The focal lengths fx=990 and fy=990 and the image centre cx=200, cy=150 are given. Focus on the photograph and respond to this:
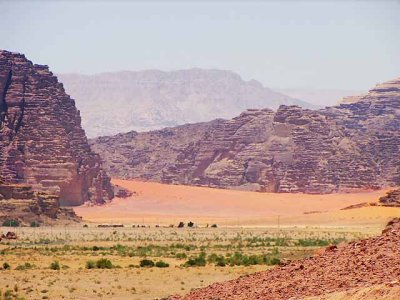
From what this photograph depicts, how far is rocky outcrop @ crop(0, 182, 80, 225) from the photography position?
8581 cm

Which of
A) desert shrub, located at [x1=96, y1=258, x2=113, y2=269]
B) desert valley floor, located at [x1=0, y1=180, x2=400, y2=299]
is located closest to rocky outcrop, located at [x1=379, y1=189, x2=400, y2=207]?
desert valley floor, located at [x1=0, y1=180, x2=400, y2=299]

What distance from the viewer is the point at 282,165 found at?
141 metres

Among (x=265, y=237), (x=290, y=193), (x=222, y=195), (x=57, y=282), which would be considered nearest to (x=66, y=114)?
(x=222, y=195)

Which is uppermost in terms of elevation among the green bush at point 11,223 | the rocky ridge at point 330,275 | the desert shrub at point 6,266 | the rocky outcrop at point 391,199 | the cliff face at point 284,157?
the cliff face at point 284,157

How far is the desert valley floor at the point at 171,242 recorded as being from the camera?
120 ft

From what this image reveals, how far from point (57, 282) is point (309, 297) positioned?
20371mm

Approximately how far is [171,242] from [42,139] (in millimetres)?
50484

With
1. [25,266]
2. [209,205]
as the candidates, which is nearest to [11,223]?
[25,266]

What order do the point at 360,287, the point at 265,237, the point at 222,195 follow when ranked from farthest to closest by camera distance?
the point at 222,195, the point at 265,237, the point at 360,287

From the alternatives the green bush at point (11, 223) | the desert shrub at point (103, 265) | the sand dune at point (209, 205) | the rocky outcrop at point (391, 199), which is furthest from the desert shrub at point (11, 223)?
the desert shrub at point (103, 265)

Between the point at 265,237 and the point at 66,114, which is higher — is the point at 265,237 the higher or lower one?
the lower one

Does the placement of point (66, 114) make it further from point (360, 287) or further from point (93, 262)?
point (360, 287)

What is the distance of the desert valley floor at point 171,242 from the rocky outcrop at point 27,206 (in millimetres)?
3037

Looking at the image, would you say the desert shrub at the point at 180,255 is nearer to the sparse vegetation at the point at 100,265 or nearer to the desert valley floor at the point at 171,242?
the desert valley floor at the point at 171,242
